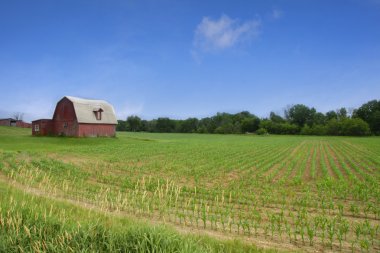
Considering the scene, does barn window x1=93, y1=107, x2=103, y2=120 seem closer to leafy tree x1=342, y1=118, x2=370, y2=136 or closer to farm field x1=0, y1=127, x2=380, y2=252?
farm field x1=0, y1=127, x2=380, y2=252

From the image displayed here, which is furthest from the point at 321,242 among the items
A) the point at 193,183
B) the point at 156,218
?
the point at 193,183

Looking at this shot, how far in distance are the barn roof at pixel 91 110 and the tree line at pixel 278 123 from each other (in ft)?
272

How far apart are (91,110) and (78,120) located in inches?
173

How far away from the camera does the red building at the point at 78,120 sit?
49031 millimetres

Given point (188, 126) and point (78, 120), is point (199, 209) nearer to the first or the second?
point (78, 120)

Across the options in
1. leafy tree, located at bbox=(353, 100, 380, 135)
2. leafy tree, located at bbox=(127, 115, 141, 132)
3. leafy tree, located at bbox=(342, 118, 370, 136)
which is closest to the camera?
leafy tree, located at bbox=(342, 118, 370, 136)

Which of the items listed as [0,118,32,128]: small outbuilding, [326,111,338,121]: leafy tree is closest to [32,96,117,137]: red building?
[0,118,32,128]: small outbuilding

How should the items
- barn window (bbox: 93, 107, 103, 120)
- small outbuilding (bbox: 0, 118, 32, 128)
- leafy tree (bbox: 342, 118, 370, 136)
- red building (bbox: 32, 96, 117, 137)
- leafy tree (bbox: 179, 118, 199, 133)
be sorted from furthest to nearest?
leafy tree (bbox: 179, 118, 199, 133) < leafy tree (bbox: 342, 118, 370, 136) < small outbuilding (bbox: 0, 118, 32, 128) < barn window (bbox: 93, 107, 103, 120) < red building (bbox: 32, 96, 117, 137)

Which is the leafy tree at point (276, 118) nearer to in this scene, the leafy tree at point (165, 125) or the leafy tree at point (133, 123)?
the leafy tree at point (165, 125)

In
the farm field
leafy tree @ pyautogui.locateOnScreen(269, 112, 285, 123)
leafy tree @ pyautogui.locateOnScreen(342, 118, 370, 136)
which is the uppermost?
leafy tree @ pyautogui.locateOnScreen(269, 112, 285, 123)

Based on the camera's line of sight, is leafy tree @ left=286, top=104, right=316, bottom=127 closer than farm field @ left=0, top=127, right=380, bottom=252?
No

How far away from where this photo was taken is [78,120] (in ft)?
158

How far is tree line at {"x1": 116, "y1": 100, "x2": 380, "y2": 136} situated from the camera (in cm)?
11513

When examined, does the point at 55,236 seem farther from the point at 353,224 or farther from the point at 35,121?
the point at 35,121
